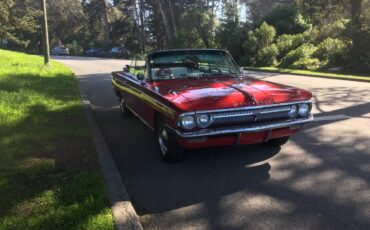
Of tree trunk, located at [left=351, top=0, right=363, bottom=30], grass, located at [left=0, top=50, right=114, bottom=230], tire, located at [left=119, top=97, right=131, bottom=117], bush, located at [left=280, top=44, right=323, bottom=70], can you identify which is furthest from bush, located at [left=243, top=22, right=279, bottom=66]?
grass, located at [left=0, top=50, right=114, bottom=230]

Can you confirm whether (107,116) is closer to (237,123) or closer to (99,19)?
(237,123)

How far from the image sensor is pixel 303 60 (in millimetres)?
25703

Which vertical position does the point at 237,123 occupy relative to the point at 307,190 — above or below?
above

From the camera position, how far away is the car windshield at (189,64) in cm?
703

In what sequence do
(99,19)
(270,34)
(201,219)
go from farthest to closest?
(99,19) < (270,34) < (201,219)

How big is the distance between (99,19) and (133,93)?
74639mm

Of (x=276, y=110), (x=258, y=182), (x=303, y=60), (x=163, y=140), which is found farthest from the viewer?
(x=303, y=60)

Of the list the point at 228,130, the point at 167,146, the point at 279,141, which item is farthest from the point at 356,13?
the point at 228,130

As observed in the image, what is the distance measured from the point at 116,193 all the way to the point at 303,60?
22.6 m

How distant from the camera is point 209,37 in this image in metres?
41.7

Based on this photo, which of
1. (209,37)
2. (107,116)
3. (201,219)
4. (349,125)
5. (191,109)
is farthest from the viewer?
(209,37)

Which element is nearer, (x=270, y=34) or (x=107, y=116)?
(x=107, y=116)

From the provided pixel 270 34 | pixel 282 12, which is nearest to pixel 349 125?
pixel 270 34

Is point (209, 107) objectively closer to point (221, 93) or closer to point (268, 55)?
point (221, 93)
